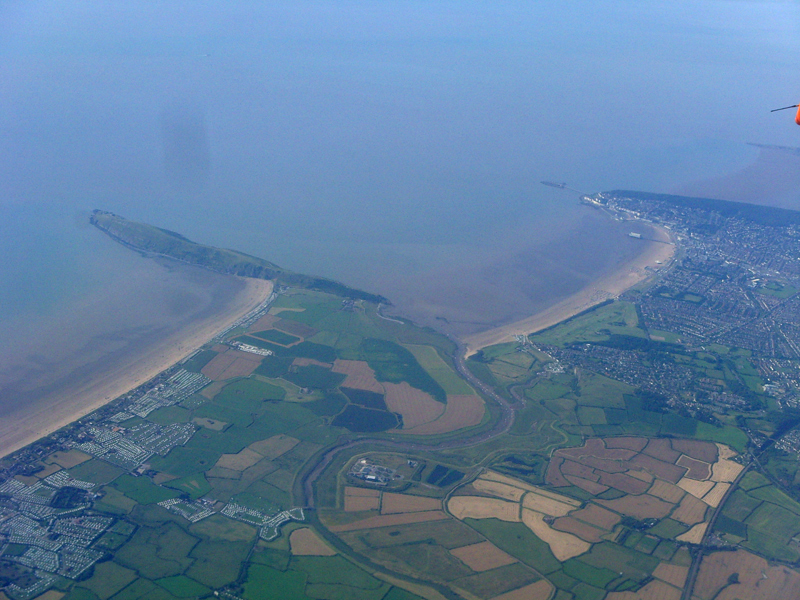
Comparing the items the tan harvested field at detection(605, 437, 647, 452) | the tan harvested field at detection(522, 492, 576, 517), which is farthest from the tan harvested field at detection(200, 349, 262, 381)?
the tan harvested field at detection(605, 437, 647, 452)

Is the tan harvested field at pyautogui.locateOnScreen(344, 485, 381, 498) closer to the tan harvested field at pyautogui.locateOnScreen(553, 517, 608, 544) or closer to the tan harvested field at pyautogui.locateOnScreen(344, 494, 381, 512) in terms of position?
the tan harvested field at pyautogui.locateOnScreen(344, 494, 381, 512)

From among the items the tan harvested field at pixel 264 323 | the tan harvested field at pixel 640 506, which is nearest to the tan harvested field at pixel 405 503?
the tan harvested field at pixel 640 506

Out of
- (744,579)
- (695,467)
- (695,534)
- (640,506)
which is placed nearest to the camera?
(744,579)

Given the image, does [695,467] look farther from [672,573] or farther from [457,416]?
[457,416]

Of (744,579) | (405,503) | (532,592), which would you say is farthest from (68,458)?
(744,579)

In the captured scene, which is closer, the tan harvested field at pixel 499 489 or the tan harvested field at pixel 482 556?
the tan harvested field at pixel 482 556

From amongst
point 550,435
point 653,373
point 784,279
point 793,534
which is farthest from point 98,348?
point 784,279

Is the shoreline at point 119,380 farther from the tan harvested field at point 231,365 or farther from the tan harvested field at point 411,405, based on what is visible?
the tan harvested field at point 411,405
